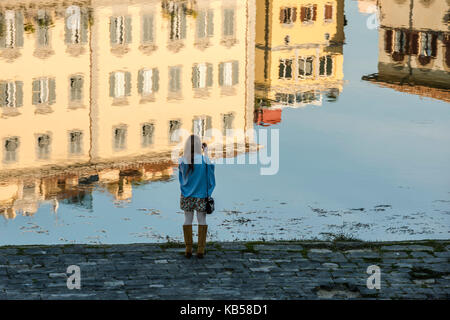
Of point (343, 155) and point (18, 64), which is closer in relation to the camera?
point (343, 155)

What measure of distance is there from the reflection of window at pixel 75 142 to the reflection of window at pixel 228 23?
2123 centimetres

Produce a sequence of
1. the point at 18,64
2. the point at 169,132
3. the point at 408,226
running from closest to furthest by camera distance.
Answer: the point at 408,226
the point at 169,132
the point at 18,64

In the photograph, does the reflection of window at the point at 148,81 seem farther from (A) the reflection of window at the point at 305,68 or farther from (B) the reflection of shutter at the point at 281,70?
(A) the reflection of window at the point at 305,68

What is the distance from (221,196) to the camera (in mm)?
30938

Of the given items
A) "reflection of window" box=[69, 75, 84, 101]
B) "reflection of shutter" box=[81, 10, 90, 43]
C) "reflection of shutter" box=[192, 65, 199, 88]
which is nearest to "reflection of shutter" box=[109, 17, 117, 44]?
"reflection of shutter" box=[81, 10, 90, 43]

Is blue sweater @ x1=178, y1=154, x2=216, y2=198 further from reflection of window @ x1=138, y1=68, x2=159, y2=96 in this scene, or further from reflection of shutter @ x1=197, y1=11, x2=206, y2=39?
reflection of shutter @ x1=197, y1=11, x2=206, y2=39

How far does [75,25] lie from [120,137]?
14368mm

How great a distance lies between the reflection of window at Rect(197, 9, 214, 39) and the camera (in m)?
66.4

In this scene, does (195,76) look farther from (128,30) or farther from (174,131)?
(174,131)

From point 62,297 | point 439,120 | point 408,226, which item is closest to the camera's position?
point 62,297

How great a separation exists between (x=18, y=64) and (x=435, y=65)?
60.3 ft

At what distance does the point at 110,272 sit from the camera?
19531 millimetres

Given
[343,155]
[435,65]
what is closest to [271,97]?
[435,65]

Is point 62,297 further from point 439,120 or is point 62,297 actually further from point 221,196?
point 439,120
